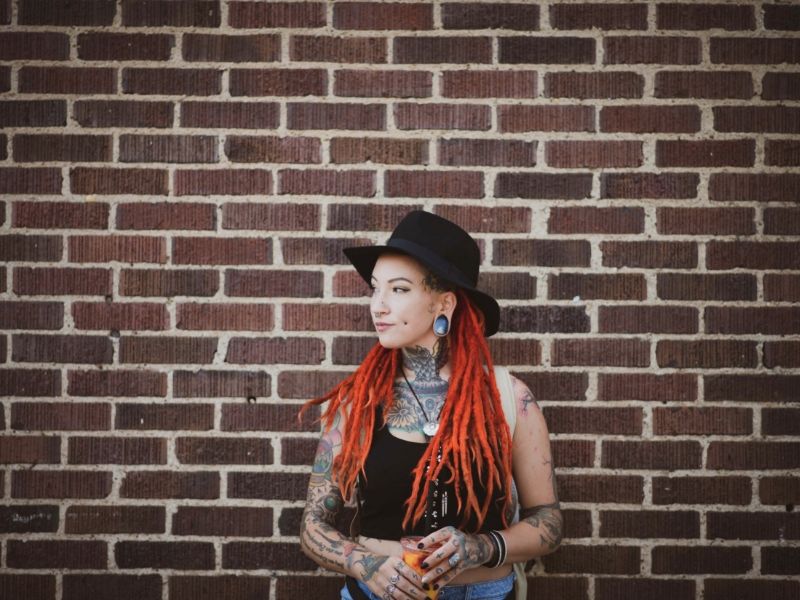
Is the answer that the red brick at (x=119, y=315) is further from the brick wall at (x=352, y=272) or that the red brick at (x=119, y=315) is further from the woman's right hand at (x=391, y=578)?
the woman's right hand at (x=391, y=578)

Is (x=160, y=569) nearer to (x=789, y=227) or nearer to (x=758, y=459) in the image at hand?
(x=758, y=459)

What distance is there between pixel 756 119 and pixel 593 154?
66cm

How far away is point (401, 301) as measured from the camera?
2.04m

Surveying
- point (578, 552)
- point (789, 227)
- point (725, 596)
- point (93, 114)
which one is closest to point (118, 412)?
point (93, 114)

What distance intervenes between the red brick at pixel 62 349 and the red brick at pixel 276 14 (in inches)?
54.0

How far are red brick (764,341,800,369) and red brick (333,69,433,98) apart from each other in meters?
1.68

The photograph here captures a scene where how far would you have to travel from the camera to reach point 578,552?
249 centimetres

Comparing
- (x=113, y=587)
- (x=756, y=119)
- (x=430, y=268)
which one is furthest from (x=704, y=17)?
(x=113, y=587)

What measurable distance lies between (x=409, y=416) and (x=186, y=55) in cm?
166

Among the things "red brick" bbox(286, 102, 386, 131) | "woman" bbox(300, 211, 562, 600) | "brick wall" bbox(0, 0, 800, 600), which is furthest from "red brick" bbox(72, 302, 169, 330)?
"red brick" bbox(286, 102, 386, 131)

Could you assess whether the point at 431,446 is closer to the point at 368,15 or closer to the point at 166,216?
the point at 166,216

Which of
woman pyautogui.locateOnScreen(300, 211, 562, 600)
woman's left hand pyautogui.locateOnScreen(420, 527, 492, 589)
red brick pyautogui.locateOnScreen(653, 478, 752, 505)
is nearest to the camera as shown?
woman's left hand pyautogui.locateOnScreen(420, 527, 492, 589)

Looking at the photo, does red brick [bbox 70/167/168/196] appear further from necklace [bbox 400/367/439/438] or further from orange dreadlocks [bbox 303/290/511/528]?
necklace [bbox 400/367/439/438]

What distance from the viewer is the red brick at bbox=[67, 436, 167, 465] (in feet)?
8.14
